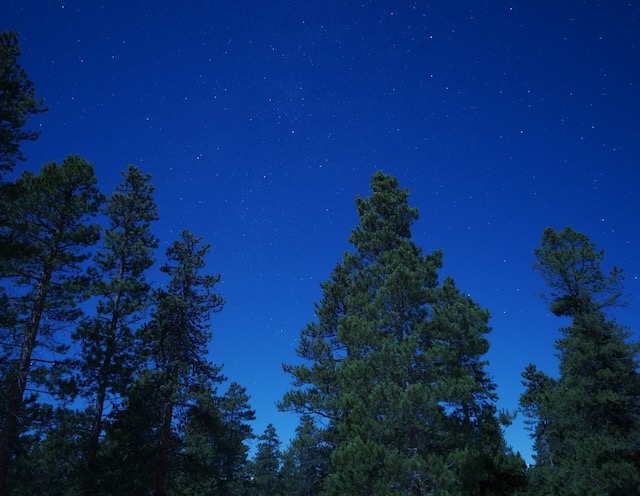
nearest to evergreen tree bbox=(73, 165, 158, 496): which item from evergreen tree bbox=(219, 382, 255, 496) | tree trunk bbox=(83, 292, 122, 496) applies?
tree trunk bbox=(83, 292, 122, 496)

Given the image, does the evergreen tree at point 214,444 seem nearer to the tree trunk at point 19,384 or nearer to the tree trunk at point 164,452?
the tree trunk at point 164,452

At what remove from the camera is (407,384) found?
47.5 ft

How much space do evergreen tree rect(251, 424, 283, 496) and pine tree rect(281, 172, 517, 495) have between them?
44190 mm

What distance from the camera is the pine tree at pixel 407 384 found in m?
12.5

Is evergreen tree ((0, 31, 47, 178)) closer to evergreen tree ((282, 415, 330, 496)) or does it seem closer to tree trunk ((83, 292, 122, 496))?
tree trunk ((83, 292, 122, 496))

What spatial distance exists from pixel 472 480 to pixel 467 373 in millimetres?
3328

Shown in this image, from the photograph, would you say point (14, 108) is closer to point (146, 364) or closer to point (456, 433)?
point (146, 364)

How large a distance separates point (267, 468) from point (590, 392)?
49.4 meters

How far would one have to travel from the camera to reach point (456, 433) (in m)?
13.5

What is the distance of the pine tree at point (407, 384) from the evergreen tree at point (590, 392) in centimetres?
335

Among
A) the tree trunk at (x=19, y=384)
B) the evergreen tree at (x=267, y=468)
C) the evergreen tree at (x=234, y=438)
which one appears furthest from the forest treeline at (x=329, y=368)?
the evergreen tree at (x=267, y=468)

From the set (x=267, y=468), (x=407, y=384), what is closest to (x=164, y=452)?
(x=407, y=384)

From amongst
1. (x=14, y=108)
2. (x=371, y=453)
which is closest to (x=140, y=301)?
(x=14, y=108)

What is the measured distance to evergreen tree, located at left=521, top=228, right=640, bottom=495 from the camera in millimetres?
17625
